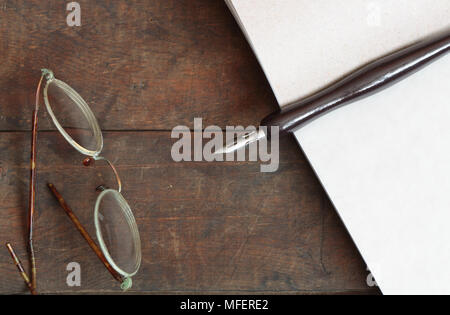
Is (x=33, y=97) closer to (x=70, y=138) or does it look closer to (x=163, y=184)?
(x=70, y=138)

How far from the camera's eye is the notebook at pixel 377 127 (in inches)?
21.9

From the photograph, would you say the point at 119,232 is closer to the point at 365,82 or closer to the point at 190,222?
the point at 190,222

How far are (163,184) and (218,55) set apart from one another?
18 cm

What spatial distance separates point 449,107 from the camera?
0.58 m

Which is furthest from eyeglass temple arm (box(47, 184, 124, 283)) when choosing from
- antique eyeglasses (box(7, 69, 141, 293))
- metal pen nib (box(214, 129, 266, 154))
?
metal pen nib (box(214, 129, 266, 154))

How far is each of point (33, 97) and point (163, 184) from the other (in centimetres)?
20

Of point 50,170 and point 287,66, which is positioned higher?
point 287,66

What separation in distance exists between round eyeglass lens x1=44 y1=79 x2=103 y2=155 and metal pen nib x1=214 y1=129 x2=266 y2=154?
0.52 ft

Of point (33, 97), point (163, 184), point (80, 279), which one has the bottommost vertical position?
point (80, 279)

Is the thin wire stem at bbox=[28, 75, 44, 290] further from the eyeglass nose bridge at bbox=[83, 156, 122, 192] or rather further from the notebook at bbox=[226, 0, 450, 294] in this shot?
the notebook at bbox=[226, 0, 450, 294]

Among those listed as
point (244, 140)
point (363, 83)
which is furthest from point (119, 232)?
point (363, 83)

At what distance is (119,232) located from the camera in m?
0.57

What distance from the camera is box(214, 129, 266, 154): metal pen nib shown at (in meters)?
0.56

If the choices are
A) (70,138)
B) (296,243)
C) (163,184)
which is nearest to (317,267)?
(296,243)
